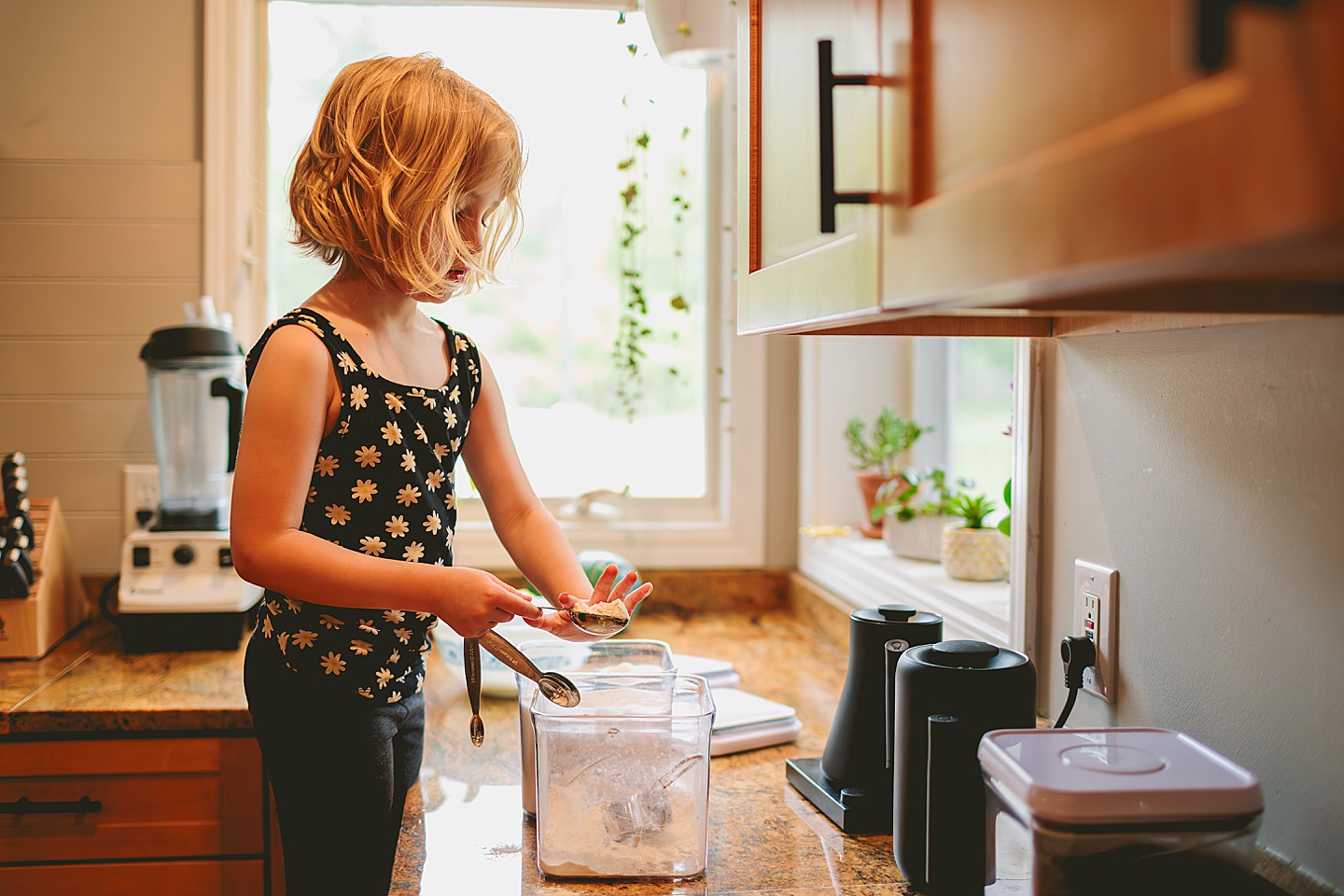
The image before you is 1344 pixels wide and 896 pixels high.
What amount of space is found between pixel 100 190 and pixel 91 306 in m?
0.22

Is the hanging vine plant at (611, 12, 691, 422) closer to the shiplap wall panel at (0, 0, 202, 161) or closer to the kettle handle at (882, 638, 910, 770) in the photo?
the shiplap wall panel at (0, 0, 202, 161)

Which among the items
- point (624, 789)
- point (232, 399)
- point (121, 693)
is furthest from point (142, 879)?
point (624, 789)

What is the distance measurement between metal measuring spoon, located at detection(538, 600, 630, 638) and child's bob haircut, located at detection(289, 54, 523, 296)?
1.18ft

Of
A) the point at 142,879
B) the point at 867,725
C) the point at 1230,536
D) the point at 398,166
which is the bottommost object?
the point at 142,879

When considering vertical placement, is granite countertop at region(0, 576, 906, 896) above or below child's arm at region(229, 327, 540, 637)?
below

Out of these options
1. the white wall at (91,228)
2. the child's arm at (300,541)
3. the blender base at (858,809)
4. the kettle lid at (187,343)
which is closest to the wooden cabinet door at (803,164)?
the child's arm at (300,541)

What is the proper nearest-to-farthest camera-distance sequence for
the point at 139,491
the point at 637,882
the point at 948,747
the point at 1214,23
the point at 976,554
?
the point at 1214,23 → the point at 948,747 → the point at 637,882 → the point at 976,554 → the point at 139,491

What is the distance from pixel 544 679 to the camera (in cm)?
97

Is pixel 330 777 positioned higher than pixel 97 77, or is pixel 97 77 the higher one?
pixel 97 77

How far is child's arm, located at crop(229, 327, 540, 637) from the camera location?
0.93 meters

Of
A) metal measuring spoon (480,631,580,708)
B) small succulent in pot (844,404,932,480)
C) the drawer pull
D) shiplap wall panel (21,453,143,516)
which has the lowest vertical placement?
the drawer pull

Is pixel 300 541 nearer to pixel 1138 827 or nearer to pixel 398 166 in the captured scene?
pixel 398 166

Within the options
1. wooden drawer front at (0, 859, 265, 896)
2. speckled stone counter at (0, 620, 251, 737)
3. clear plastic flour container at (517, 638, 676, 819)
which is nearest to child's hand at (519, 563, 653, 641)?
clear plastic flour container at (517, 638, 676, 819)

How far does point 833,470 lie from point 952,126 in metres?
1.54
